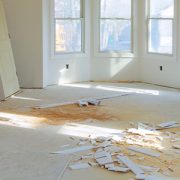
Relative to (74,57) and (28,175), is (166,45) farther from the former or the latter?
(28,175)

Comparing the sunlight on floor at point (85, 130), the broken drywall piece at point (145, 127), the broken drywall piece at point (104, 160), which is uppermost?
the broken drywall piece at point (145, 127)

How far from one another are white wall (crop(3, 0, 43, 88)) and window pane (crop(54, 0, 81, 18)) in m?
0.69

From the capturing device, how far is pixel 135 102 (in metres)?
6.91

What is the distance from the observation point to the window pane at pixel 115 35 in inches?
360

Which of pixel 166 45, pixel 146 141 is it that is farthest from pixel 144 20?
pixel 146 141

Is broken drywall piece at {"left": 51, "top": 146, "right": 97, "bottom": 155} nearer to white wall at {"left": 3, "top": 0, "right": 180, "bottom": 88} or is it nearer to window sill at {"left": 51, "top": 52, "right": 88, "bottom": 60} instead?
white wall at {"left": 3, "top": 0, "right": 180, "bottom": 88}

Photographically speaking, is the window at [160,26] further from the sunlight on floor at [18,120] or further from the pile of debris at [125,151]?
the sunlight on floor at [18,120]

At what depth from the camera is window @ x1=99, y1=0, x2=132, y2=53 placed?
29.8 ft

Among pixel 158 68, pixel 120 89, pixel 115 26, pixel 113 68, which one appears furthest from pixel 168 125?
pixel 115 26

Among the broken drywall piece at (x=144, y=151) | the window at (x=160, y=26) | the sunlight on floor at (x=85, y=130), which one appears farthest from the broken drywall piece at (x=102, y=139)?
the window at (x=160, y=26)

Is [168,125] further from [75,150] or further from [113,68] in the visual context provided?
[113,68]

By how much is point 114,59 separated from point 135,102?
242 cm

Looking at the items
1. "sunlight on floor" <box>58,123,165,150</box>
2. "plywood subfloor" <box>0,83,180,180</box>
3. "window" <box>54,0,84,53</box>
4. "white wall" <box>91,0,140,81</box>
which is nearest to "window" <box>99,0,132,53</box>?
"white wall" <box>91,0,140,81</box>

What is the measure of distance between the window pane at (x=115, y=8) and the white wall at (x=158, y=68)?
1.10 ft
